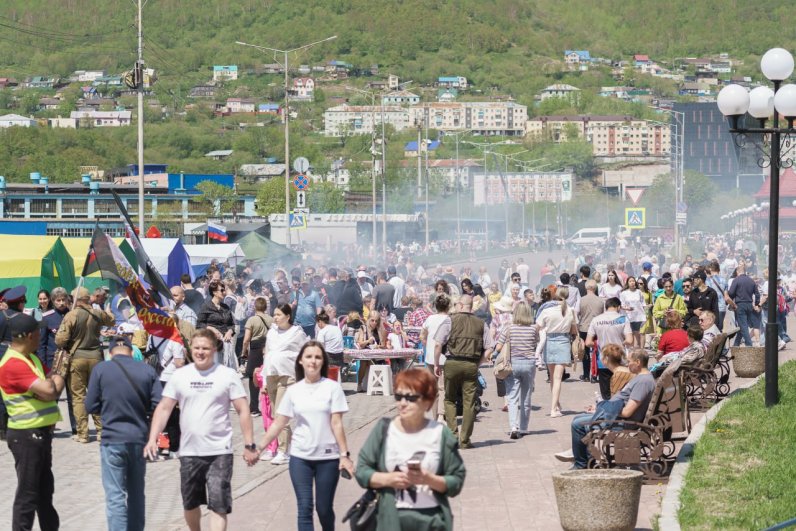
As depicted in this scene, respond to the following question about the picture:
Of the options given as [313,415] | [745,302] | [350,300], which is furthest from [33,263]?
[313,415]

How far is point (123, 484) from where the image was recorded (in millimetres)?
8938

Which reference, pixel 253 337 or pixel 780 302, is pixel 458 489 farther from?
pixel 780 302

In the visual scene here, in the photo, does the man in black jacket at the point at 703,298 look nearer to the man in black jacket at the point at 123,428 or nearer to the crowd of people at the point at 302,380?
the crowd of people at the point at 302,380

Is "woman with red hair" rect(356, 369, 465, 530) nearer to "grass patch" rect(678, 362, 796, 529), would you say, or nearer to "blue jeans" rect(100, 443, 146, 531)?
"blue jeans" rect(100, 443, 146, 531)

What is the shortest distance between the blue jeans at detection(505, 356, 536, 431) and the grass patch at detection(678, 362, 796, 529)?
2054 mm

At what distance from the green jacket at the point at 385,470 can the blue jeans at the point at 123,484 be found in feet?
9.22

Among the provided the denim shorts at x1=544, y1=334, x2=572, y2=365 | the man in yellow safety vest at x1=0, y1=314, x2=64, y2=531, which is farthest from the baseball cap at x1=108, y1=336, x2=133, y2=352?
the denim shorts at x1=544, y1=334, x2=572, y2=365

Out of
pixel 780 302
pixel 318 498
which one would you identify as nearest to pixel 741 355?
pixel 780 302

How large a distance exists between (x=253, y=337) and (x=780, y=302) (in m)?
12.8

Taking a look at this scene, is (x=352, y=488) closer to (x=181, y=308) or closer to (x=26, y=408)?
(x=26, y=408)

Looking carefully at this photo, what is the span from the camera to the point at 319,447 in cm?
852

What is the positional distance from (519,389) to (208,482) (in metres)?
6.73

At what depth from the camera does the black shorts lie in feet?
28.1

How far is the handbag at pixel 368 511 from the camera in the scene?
6609mm
